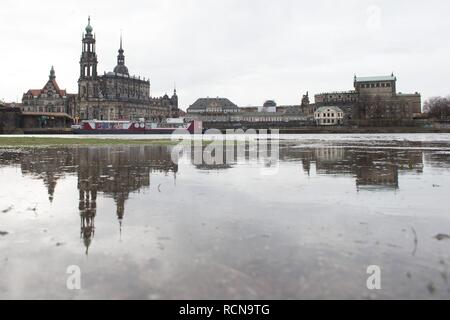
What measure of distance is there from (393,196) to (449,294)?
6150mm

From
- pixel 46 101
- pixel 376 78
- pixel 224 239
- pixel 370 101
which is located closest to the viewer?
pixel 224 239

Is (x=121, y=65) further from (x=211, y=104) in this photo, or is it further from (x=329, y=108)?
(x=329, y=108)

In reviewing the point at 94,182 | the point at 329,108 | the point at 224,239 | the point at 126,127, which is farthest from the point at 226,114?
the point at 224,239

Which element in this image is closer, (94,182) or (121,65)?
(94,182)

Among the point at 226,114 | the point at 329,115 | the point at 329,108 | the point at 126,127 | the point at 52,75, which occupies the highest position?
the point at 52,75

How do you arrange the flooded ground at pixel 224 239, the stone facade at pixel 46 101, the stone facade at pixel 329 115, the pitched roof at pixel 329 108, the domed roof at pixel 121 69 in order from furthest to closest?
the domed roof at pixel 121 69 → the pitched roof at pixel 329 108 → the stone facade at pixel 329 115 → the stone facade at pixel 46 101 → the flooded ground at pixel 224 239

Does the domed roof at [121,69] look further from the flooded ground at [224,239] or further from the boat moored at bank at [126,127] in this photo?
the flooded ground at [224,239]

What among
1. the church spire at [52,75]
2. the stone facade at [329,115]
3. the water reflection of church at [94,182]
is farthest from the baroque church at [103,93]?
the water reflection of church at [94,182]

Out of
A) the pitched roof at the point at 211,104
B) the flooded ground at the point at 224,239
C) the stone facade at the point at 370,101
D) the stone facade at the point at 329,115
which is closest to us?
the flooded ground at the point at 224,239

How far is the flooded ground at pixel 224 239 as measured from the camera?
14.9 ft

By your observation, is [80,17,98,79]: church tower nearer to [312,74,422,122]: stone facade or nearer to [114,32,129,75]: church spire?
[114,32,129,75]: church spire

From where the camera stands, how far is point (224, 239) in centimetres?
635

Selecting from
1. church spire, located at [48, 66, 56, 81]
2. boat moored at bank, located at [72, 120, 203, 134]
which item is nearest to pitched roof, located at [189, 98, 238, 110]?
boat moored at bank, located at [72, 120, 203, 134]
